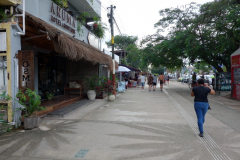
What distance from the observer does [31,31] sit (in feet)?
21.9

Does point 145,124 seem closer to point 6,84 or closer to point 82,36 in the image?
point 6,84

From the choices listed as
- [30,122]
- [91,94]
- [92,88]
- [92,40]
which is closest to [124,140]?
[30,122]

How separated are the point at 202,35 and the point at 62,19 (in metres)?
11.4

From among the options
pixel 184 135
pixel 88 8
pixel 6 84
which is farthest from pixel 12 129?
pixel 88 8

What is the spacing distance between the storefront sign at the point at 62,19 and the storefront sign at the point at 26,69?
10.5ft

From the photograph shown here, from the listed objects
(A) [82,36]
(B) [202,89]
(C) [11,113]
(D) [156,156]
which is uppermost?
(A) [82,36]

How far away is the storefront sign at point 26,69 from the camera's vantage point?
574 cm

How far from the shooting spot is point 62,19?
30.7 feet

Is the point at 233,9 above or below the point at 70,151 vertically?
above

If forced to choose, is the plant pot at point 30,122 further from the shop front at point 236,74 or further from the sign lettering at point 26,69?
the shop front at point 236,74

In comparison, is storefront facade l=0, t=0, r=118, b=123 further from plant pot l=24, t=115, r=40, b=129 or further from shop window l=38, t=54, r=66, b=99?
plant pot l=24, t=115, r=40, b=129

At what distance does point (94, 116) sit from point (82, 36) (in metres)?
5.94

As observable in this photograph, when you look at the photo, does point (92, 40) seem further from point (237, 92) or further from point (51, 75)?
point (237, 92)

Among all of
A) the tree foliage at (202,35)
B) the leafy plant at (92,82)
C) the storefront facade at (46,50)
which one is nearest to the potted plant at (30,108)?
the storefront facade at (46,50)
